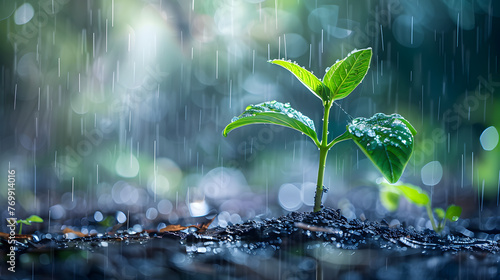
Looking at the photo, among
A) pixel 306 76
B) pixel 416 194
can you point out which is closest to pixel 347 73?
pixel 306 76

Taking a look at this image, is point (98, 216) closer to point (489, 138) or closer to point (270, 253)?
point (270, 253)

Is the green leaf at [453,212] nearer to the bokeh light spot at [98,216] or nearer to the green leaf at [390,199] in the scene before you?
the green leaf at [390,199]

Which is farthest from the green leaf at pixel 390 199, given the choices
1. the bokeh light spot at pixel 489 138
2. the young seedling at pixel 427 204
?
the bokeh light spot at pixel 489 138

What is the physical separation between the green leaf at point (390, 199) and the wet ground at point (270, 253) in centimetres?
12

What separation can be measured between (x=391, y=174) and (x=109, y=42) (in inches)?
39.9

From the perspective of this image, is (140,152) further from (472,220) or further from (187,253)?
(472,220)

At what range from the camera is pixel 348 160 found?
1028mm

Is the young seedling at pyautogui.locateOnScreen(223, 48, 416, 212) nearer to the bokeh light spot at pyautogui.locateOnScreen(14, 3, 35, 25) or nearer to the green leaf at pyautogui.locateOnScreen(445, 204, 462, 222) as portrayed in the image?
the green leaf at pyautogui.locateOnScreen(445, 204, 462, 222)

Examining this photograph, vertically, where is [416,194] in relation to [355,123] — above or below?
below

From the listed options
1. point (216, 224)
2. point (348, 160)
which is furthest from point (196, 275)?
point (348, 160)

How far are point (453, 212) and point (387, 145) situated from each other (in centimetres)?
25

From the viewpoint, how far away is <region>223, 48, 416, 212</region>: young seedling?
45 cm

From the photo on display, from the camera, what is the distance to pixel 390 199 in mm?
725

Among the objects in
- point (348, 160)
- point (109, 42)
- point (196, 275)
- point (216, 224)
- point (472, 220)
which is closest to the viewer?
point (196, 275)
